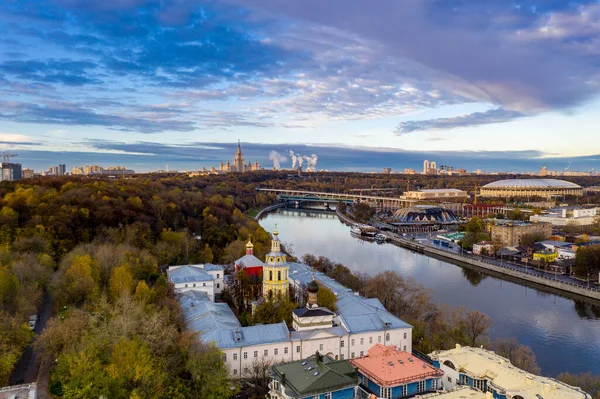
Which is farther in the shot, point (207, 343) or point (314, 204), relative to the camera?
point (314, 204)

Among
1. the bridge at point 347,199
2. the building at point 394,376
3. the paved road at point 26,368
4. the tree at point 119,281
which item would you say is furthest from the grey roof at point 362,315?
the bridge at point 347,199

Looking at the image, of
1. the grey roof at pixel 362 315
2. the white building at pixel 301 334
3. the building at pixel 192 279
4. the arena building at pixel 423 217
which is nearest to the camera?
the white building at pixel 301 334

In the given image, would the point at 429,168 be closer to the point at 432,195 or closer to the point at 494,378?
the point at 432,195

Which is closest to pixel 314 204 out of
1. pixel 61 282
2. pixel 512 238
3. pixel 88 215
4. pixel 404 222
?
pixel 404 222

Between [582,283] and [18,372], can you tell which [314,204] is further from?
[18,372]

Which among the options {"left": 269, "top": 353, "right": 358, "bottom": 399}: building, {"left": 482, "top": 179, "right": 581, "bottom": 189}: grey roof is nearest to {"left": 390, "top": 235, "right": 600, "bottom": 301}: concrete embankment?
{"left": 269, "top": 353, "right": 358, "bottom": 399}: building

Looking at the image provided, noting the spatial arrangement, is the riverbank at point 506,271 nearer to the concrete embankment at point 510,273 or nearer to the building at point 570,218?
the concrete embankment at point 510,273
